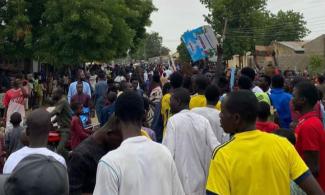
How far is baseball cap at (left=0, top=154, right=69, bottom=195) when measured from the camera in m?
2.59

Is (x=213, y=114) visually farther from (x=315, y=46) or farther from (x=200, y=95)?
(x=315, y=46)

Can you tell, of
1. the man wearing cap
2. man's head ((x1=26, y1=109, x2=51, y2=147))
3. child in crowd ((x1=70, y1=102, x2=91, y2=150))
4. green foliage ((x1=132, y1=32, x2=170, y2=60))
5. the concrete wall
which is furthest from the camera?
green foliage ((x1=132, y1=32, x2=170, y2=60))

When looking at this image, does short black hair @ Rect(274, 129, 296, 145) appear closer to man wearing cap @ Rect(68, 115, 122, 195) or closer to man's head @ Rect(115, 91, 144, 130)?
man wearing cap @ Rect(68, 115, 122, 195)

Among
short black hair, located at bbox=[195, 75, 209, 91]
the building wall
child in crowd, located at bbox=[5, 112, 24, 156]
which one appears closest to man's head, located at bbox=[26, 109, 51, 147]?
short black hair, located at bbox=[195, 75, 209, 91]

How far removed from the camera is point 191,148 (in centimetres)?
598

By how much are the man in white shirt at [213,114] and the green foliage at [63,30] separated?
1576 centimetres

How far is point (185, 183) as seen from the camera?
6004mm

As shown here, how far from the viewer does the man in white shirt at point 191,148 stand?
5.98m

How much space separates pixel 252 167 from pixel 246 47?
49924mm

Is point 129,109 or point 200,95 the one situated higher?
point 129,109

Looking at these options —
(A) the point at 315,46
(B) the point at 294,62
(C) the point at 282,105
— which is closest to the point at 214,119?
(C) the point at 282,105

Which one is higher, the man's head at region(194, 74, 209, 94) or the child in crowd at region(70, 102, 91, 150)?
the man's head at region(194, 74, 209, 94)

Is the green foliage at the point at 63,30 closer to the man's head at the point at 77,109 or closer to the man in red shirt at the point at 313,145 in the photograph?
the man's head at the point at 77,109

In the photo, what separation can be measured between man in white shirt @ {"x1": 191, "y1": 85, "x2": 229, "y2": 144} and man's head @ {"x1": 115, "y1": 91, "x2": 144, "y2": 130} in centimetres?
296
